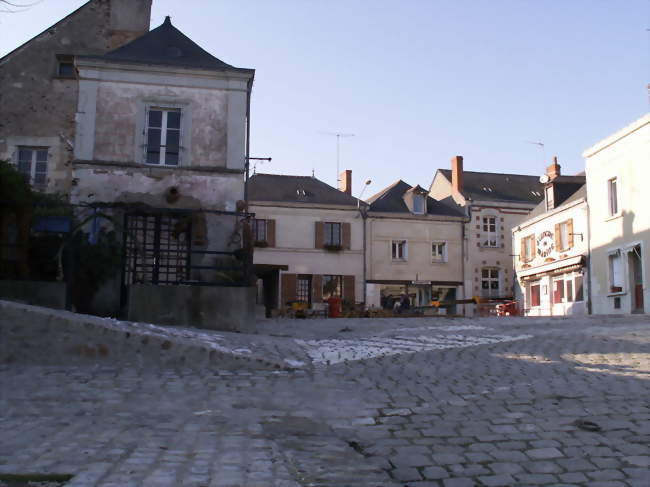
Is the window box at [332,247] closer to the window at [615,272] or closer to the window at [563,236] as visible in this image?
the window at [563,236]

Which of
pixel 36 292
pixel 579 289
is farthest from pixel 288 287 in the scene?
pixel 36 292

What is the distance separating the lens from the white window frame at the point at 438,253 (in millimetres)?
37094

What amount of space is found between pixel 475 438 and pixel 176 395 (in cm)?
329

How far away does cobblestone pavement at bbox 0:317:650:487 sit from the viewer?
14.6ft

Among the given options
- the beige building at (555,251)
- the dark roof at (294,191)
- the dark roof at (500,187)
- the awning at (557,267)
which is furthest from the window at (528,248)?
the dark roof at (294,191)

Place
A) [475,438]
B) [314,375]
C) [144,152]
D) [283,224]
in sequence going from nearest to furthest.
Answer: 1. [475,438]
2. [314,375]
3. [144,152]
4. [283,224]

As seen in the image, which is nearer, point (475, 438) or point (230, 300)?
point (475, 438)

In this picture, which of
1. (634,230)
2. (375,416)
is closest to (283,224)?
(634,230)

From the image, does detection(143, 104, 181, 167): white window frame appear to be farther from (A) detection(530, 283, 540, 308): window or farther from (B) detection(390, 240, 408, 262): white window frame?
(A) detection(530, 283, 540, 308): window

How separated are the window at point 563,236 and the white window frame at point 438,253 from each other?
693 centimetres

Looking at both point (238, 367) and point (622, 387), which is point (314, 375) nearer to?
point (238, 367)

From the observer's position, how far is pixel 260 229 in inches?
1373

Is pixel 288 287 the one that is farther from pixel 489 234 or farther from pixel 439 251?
pixel 489 234

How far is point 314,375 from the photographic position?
832cm
